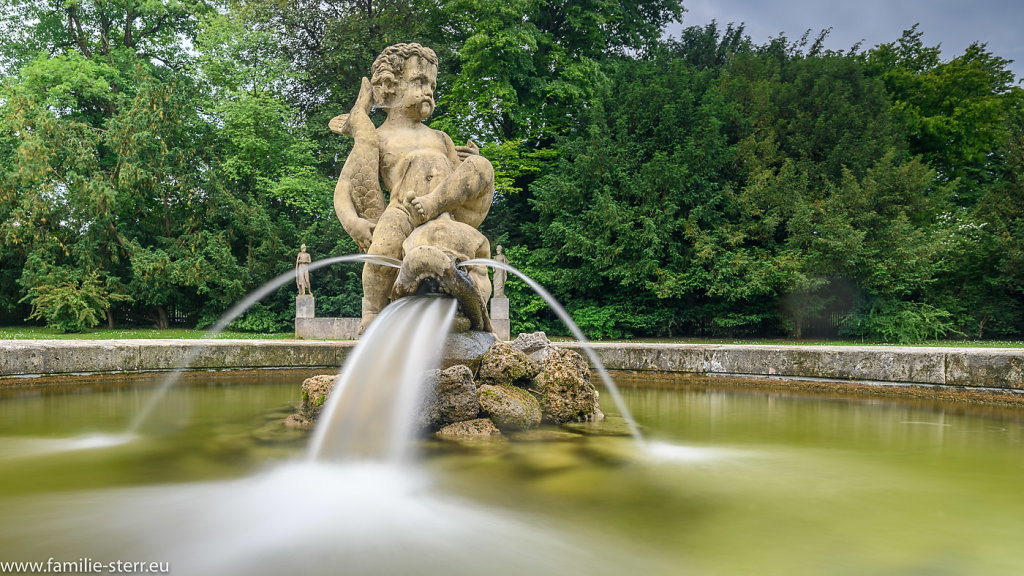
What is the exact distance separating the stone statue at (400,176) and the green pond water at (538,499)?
1.77 metres

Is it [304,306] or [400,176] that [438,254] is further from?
[304,306]

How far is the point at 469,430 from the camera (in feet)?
16.0

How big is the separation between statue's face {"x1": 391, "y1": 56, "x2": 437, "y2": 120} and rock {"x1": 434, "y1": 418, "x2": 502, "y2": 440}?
9.43ft

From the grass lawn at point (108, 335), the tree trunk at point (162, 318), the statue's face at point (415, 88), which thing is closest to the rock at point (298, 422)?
the statue's face at point (415, 88)

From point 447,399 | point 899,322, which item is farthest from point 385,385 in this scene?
point 899,322

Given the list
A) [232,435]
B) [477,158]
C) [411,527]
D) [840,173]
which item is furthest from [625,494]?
[840,173]

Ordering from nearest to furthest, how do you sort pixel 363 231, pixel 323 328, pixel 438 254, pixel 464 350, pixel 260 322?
pixel 438 254
pixel 464 350
pixel 363 231
pixel 323 328
pixel 260 322

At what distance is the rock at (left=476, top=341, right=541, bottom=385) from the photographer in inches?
215

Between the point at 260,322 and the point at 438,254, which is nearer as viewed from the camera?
the point at 438,254

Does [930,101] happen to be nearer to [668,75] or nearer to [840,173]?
[840,173]

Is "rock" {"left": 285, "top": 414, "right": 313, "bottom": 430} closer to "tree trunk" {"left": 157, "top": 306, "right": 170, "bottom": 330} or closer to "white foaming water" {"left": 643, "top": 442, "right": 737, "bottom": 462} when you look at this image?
"white foaming water" {"left": 643, "top": 442, "right": 737, "bottom": 462}

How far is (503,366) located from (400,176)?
80.6 inches

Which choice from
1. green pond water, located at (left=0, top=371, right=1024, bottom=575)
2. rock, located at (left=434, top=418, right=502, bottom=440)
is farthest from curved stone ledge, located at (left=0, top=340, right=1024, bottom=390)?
rock, located at (left=434, top=418, right=502, bottom=440)

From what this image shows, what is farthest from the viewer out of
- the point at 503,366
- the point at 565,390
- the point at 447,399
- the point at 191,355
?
the point at 191,355
